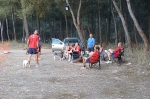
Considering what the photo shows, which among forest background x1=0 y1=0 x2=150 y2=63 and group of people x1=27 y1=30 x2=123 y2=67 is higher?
forest background x1=0 y1=0 x2=150 y2=63

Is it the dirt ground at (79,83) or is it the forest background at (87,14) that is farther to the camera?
the forest background at (87,14)

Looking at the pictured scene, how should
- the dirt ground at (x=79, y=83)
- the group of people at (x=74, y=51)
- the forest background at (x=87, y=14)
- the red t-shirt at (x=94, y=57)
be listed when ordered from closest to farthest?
1. the dirt ground at (x=79, y=83)
2. the red t-shirt at (x=94, y=57)
3. the group of people at (x=74, y=51)
4. the forest background at (x=87, y=14)

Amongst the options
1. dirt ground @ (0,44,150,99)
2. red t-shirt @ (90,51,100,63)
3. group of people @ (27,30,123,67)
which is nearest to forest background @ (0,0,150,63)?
group of people @ (27,30,123,67)

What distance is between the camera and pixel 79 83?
12.4 metres

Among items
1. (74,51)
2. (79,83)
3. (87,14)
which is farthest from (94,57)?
(87,14)

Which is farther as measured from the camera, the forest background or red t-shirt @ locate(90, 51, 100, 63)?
the forest background

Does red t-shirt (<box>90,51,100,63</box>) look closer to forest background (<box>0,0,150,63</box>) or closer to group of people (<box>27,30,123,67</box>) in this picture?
group of people (<box>27,30,123,67</box>)

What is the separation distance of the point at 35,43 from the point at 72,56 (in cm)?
402

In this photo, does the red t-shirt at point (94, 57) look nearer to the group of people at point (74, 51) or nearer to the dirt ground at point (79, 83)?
the group of people at point (74, 51)

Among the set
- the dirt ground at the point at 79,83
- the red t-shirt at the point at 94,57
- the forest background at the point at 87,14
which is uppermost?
the forest background at the point at 87,14

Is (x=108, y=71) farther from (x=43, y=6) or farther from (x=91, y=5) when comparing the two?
(x=91, y=5)

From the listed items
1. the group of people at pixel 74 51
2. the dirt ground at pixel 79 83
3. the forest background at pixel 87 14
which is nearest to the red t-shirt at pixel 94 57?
the group of people at pixel 74 51

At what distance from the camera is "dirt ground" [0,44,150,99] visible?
1011 cm

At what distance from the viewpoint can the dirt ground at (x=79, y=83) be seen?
10109 mm
